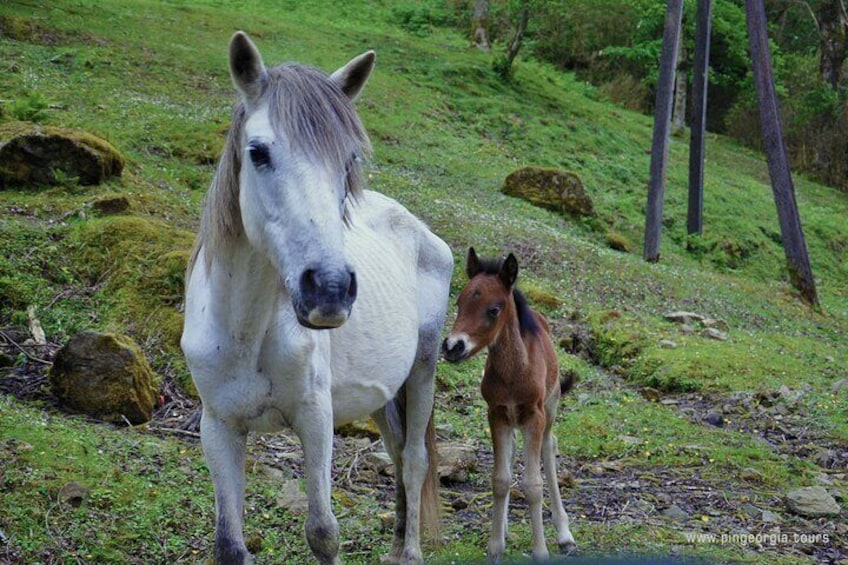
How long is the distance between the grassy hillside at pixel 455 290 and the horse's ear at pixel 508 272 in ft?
5.33

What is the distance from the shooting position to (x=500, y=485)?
5887 mm

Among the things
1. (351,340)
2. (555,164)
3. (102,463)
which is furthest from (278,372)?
(555,164)

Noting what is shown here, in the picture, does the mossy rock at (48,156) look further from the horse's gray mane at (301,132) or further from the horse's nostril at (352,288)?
the horse's nostril at (352,288)

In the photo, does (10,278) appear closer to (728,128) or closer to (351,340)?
(351,340)

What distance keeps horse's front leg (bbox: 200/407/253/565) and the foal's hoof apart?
2.40 m

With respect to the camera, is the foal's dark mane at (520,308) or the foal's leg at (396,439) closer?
the foal's leg at (396,439)

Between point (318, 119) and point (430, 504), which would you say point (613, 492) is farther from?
point (318, 119)

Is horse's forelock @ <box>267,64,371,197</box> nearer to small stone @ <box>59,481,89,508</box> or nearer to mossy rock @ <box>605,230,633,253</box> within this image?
small stone @ <box>59,481,89,508</box>

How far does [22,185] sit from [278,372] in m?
7.13

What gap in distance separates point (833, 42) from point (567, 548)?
26960 millimetres

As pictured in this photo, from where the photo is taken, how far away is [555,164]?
20500mm

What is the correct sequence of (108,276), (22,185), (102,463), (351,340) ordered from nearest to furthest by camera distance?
(351,340) < (102,463) < (108,276) < (22,185)

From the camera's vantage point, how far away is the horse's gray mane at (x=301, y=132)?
377 cm

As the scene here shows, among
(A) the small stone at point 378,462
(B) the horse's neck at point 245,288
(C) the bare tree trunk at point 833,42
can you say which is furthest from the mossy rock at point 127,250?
(C) the bare tree trunk at point 833,42
